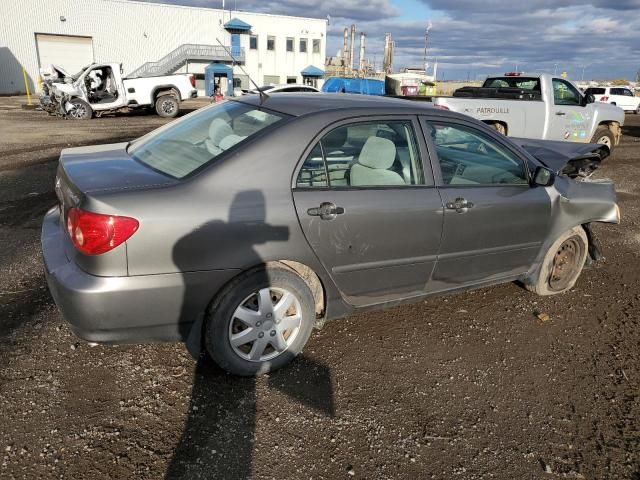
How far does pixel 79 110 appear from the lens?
1862 cm

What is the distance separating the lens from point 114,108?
1964 cm

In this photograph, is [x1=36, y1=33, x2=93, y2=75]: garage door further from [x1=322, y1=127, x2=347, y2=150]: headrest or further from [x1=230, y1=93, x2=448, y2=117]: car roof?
[x1=322, y1=127, x2=347, y2=150]: headrest

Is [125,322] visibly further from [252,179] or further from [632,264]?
[632,264]

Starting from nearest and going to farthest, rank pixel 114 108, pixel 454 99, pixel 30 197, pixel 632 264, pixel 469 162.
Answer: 1. pixel 469 162
2. pixel 632 264
3. pixel 30 197
4. pixel 454 99
5. pixel 114 108

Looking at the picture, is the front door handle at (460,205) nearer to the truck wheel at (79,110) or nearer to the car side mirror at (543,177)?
the car side mirror at (543,177)

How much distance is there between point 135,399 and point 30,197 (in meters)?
5.22

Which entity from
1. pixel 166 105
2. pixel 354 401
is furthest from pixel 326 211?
pixel 166 105

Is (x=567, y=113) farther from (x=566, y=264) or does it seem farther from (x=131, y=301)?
(x=131, y=301)

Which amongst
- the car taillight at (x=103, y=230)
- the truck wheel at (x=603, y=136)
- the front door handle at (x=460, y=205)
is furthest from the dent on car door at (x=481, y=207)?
the truck wheel at (x=603, y=136)

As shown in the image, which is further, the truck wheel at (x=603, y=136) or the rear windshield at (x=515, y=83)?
the truck wheel at (x=603, y=136)

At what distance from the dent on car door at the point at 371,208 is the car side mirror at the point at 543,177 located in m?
0.98

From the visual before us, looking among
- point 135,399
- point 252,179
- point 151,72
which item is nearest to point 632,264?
point 252,179

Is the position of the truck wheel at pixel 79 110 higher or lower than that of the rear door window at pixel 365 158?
lower

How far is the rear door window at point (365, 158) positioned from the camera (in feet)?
9.94
